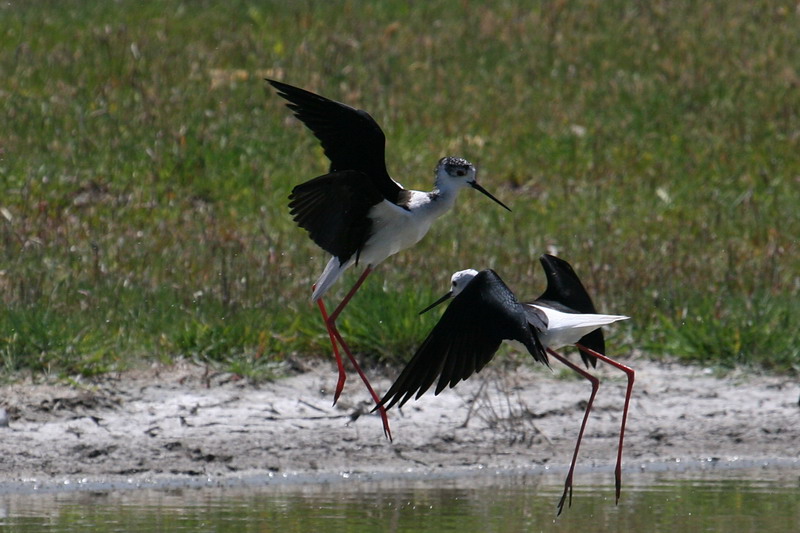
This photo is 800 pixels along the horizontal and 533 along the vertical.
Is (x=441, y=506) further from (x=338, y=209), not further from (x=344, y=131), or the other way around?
(x=344, y=131)

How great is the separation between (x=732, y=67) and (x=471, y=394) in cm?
564

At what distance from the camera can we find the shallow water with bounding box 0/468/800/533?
4887mm

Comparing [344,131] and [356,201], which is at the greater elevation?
[344,131]

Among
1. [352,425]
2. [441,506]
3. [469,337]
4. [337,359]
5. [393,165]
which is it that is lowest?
[441,506]

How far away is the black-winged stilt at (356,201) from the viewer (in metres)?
5.83

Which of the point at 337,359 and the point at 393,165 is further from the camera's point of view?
the point at 393,165

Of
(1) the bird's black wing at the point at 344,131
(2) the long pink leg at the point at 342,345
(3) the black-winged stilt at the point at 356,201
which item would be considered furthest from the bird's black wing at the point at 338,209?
(2) the long pink leg at the point at 342,345

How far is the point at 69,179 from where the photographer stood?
902 centimetres

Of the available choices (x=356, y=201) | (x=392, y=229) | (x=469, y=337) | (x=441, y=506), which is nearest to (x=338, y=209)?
(x=356, y=201)

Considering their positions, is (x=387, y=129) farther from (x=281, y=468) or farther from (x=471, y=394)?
Result: (x=281, y=468)

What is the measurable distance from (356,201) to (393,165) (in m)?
3.88

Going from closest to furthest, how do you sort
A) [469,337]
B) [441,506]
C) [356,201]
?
[469,337], [441,506], [356,201]

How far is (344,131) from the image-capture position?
6086 millimetres

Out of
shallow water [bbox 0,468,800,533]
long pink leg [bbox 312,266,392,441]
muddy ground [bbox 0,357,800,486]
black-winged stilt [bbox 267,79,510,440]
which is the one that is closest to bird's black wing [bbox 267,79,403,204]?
black-winged stilt [bbox 267,79,510,440]
